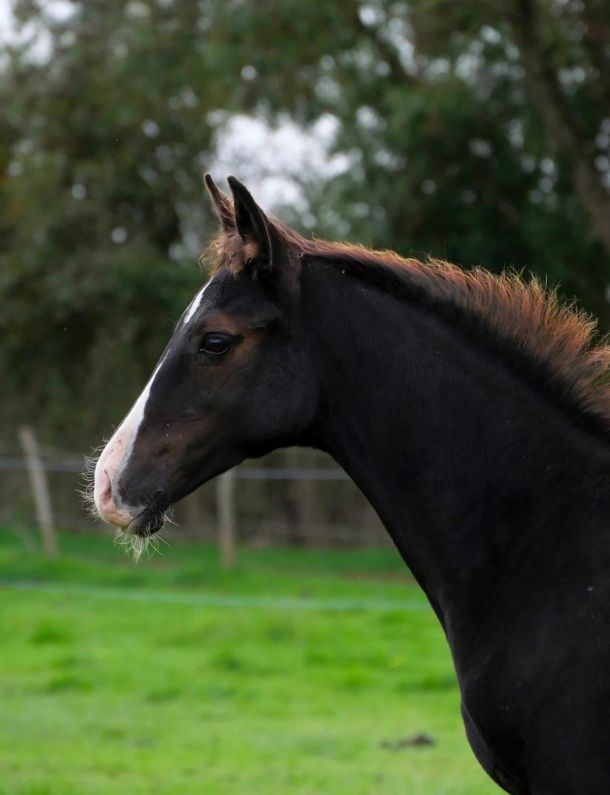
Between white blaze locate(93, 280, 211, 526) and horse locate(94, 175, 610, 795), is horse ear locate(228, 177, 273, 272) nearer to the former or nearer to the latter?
horse locate(94, 175, 610, 795)

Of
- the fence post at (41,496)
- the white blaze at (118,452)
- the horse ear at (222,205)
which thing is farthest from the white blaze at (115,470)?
the fence post at (41,496)

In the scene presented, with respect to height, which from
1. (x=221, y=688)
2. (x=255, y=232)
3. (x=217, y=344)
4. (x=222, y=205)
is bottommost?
(x=221, y=688)

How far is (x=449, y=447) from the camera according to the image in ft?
10.3

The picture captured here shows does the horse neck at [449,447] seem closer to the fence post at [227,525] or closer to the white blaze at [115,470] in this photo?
the white blaze at [115,470]

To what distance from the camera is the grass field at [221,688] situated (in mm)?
6180

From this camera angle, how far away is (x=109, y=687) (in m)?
8.44

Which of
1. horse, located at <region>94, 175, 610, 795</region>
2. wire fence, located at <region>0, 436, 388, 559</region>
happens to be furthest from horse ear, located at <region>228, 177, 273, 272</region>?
wire fence, located at <region>0, 436, 388, 559</region>

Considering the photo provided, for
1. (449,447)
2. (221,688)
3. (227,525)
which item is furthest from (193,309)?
(227,525)

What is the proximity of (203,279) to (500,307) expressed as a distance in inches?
514

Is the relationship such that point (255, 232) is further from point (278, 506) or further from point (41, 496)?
point (278, 506)

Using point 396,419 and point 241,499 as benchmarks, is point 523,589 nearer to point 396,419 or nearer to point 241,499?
point 396,419

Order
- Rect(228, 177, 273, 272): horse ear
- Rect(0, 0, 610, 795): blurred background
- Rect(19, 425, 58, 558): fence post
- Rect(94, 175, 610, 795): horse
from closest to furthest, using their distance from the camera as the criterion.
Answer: Rect(94, 175, 610, 795): horse → Rect(228, 177, 273, 272): horse ear → Rect(0, 0, 610, 795): blurred background → Rect(19, 425, 58, 558): fence post

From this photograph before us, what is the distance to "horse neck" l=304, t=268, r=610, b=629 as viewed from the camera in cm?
301

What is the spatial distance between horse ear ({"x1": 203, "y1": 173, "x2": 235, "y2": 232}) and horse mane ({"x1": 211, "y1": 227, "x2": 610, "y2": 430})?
0.21ft
